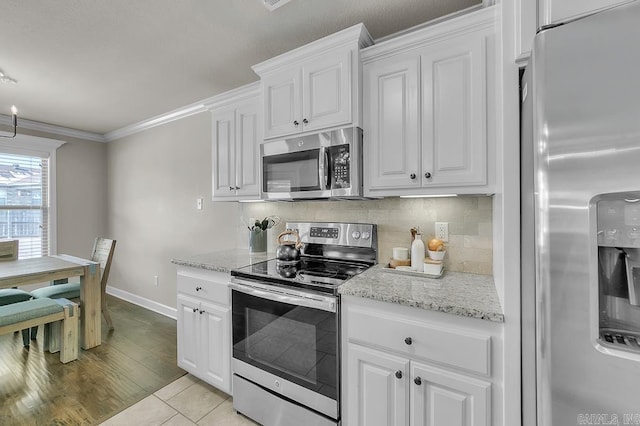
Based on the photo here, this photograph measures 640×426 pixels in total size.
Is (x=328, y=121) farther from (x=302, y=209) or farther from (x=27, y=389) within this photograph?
(x=27, y=389)

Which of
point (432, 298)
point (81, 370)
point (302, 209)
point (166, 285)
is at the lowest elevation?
point (81, 370)

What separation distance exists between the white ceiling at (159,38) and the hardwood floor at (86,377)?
247cm

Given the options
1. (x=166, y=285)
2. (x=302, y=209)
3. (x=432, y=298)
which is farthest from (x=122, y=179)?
(x=432, y=298)

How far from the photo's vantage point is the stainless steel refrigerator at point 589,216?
0.62m

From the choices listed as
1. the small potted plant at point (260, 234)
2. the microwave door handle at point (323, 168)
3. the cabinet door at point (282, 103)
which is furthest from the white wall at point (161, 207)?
the microwave door handle at point (323, 168)

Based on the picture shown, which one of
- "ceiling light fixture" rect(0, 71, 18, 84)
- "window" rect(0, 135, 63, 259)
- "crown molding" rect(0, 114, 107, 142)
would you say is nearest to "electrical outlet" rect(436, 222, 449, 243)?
"ceiling light fixture" rect(0, 71, 18, 84)

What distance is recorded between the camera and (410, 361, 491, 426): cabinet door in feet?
3.57

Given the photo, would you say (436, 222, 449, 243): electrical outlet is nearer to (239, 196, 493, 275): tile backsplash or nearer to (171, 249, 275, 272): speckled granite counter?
(239, 196, 493, 275): tile backsplash

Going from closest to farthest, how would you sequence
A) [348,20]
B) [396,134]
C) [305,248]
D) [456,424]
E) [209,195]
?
1. [456,424]
2. [396,134]
3. [348,20]
4. [305,248]
5. [209,195]

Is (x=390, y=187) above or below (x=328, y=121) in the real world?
below

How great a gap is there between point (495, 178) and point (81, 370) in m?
3.30

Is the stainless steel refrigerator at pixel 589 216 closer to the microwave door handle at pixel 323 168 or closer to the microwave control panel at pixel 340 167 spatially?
the microwave control panel at pixel 340 167

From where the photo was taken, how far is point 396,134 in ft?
5.07

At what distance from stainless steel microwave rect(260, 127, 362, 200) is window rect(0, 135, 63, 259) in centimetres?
374
